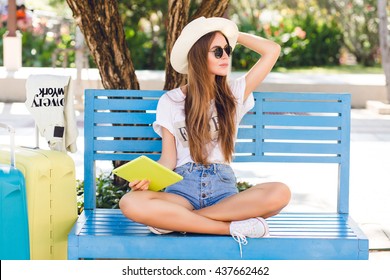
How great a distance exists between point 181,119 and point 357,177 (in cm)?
332

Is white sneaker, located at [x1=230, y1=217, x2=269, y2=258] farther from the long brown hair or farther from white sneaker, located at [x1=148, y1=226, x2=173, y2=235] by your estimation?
the long brown hair

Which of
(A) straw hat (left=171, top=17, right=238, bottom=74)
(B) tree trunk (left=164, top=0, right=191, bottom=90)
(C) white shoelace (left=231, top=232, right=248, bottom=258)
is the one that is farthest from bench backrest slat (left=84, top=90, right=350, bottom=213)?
(B) tree trunk (left=164, top=0, right=191, bottom=90)

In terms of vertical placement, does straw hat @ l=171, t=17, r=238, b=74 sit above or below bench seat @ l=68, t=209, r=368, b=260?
above

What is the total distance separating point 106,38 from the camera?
5473mm

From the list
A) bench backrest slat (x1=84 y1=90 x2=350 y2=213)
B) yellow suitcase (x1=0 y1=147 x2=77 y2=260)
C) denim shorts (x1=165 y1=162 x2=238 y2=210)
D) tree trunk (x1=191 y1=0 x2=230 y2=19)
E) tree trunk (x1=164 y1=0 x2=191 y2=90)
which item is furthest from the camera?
tree trunk (x1=191 y1=0 x2=230 y2=19)

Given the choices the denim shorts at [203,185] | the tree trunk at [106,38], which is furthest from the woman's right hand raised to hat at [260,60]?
the tree trunk at [106,38]

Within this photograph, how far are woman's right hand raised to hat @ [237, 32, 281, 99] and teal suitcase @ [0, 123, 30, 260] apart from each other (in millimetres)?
1203

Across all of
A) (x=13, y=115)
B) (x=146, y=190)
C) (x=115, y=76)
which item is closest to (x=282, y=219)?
(x=146, y=190)

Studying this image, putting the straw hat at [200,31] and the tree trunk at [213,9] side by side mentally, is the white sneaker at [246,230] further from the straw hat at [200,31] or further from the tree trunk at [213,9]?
the tree trunk at [213,9]

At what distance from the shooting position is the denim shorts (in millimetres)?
4004

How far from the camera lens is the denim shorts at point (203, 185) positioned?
4004 millimetres

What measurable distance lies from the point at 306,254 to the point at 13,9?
12.2 m

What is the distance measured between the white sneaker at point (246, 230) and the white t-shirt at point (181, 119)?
0.46 metres

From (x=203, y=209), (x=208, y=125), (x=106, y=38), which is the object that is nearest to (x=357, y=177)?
(x=106, y=38)
